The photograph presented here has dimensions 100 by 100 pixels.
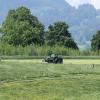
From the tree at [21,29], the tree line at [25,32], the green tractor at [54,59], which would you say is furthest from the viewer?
the tree line at [25,32]

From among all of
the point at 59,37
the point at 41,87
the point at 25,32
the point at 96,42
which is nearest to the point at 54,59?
the point at 41,87

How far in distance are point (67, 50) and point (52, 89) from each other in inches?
3063

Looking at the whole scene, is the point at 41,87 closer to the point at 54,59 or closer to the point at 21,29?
the point at 54,59

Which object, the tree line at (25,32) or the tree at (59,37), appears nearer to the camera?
the tree line at (25,32)

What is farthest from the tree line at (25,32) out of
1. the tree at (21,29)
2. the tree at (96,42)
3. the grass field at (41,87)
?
the grass field at (41,87)

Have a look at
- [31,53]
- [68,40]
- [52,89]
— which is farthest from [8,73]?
[68,40]

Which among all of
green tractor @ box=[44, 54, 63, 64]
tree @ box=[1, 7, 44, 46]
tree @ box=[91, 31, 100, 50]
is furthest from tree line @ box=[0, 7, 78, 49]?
green tractor @ box=[44, 54, 63, 64]

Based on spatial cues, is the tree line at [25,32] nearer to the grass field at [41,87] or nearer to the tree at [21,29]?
the tree at [21,29]

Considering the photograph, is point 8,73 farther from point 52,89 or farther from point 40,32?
point 40,32

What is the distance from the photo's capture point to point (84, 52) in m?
108

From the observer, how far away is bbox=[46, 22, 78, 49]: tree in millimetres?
143750

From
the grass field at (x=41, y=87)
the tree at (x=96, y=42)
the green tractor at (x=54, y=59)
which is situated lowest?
the grass field at (x=41, y=87)

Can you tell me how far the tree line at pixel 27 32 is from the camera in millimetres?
125125

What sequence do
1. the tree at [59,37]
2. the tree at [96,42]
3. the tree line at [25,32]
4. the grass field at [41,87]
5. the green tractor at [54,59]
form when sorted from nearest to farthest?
the grass field at [41,87] → the green tractor at [54,59] → the tree line at [25,32] → the tree at [59,37] → the tree at [96,42]
